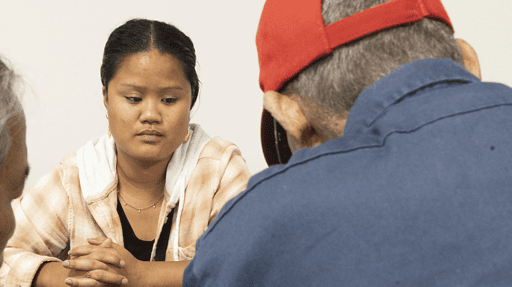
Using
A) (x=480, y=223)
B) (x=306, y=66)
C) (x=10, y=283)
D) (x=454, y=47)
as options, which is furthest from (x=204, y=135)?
(x=480, y=223)

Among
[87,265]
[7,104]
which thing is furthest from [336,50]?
[87,265]

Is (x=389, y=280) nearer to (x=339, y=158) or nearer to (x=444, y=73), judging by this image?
(x=339, y=158)

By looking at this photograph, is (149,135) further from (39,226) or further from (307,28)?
(307,28)

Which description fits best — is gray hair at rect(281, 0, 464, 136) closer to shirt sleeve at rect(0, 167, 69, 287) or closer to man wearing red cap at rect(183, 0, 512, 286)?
man wearing red cap at rect(183, 0, 512, 286)

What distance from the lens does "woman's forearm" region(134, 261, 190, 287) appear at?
98 cm

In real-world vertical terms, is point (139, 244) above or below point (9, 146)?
below

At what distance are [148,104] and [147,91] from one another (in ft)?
0.11

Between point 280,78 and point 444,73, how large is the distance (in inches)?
9.1

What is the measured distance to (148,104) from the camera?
1071 mm

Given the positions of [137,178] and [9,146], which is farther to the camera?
[137,178]

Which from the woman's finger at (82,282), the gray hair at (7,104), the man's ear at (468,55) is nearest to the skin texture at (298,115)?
the man's ear at (468,55)

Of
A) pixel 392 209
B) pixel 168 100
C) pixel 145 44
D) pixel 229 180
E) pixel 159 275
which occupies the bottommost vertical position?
pixel 159 275

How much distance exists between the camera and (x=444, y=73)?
496 millimetres

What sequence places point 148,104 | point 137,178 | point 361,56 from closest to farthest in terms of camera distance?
point 361,56, point 148,104, point 137,178
